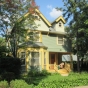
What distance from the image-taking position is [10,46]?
76.0ft

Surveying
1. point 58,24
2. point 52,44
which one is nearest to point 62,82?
point 52,44

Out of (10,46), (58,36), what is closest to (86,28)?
(58,36)

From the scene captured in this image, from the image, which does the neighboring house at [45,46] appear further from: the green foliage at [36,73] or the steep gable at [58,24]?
the green foliage at [36,73]

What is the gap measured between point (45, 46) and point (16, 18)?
7.87 m

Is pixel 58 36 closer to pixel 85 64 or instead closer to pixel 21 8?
pixel 85 64

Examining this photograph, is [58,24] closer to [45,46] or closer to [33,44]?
[45,46]

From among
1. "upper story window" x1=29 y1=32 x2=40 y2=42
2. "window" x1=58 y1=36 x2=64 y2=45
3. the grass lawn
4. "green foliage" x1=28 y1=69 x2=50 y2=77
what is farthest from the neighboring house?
the grass lawn

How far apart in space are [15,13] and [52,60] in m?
13.9

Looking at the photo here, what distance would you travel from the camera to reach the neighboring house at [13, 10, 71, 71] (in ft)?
83.1

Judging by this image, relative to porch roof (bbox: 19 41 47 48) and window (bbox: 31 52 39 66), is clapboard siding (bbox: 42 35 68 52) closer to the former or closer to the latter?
porch roof (bbox: 19 41 47 48)

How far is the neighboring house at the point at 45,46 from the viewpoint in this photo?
25.3 m

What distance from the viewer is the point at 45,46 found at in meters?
27.3

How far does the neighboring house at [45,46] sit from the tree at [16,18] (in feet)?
7.03

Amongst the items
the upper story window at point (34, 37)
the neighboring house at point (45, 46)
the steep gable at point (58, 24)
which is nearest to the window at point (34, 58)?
the neighboring house at point (45, 46)
